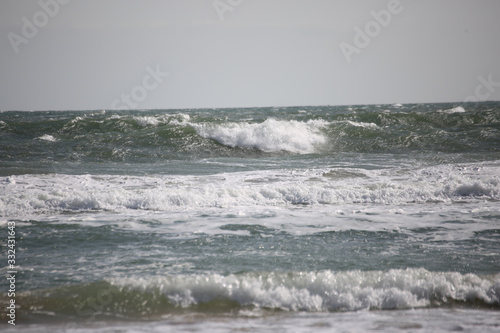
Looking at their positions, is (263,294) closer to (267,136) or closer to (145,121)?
(267,136)

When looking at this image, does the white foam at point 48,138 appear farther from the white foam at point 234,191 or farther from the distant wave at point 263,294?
the distant wave at point 263,294

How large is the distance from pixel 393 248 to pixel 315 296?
1621mm

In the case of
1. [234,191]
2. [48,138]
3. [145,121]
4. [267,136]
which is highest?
[145,121]

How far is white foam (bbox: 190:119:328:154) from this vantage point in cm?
1720

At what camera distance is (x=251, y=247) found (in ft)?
16.5

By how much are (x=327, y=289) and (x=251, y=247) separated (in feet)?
4.43

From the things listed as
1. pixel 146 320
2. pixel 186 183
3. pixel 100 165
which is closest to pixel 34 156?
pixel 100 165

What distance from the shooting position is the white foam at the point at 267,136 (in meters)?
17.2
